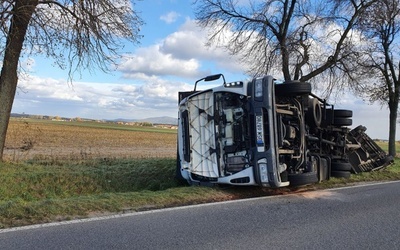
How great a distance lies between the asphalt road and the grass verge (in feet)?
1.52

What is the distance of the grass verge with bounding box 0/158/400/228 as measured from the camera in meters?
5.57

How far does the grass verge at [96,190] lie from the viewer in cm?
557

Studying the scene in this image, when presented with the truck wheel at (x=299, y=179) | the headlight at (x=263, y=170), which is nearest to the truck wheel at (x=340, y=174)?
the truck wheel at (x=299, y=179)

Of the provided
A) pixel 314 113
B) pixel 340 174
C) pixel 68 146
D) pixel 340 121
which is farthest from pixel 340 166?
pixel 68 146

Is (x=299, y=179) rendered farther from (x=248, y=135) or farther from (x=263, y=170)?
(x=248, y=135)

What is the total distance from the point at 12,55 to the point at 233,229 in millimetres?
8024

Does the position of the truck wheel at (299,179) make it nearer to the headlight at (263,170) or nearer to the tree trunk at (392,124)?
the headlight at (263,170)

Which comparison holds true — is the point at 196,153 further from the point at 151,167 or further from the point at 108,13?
the point at 108,13

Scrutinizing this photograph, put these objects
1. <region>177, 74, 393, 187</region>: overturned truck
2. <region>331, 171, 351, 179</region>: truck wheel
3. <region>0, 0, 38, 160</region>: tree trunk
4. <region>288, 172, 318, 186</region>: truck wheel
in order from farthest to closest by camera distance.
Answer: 1. <region>331, 171, 351, 179</region>: truck wheel
2. <region>0, 0, 38, 160</region>: tree trunk
3. <region>288, 172, 318, 186</region>: truck wheel
4. <region>177, 74, 393, 187</region>: overturned truck

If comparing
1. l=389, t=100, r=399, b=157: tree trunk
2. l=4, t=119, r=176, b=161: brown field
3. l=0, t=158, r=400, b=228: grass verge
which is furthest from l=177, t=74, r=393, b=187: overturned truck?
l=389, t=100, r=399, b=157: tree trunk

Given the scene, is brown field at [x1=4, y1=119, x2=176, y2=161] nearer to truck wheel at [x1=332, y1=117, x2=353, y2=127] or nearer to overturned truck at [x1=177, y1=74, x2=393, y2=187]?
overturned truck at [x1=177, y1=74, x2=393, y2=187]

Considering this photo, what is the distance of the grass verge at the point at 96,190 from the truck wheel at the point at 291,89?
2.12 meters

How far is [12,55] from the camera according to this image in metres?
10.2

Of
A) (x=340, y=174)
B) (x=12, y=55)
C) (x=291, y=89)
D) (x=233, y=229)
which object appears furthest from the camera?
(x=12, y=55)
